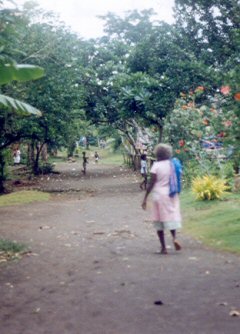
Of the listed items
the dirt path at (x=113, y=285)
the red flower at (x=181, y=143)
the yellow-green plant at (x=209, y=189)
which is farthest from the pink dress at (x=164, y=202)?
the red flower at (x=181, y=143)

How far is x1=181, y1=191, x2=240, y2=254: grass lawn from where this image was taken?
9361 millimetres

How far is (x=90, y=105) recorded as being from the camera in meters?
29.2

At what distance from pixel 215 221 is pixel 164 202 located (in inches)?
141

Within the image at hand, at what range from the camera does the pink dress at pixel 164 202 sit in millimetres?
8242

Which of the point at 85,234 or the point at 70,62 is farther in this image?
the point at 70,62

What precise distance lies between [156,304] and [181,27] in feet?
43.1

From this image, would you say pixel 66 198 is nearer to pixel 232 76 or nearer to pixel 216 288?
pixel 232 76

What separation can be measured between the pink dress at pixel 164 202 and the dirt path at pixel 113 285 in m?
0.56

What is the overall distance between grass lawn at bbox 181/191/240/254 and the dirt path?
465mm

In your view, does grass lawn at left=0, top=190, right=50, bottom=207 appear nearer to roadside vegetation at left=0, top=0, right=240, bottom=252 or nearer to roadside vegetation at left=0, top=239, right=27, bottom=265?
roadside vegetation at left=0, top=0, right=240, bottom=252

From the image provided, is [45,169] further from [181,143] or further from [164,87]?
[181,143]

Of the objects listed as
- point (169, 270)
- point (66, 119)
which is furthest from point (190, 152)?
point (169, 270)

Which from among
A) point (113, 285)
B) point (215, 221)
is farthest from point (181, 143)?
point (113, 285)

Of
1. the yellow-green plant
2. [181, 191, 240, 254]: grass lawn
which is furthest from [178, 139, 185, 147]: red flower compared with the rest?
the yellow-green plant
